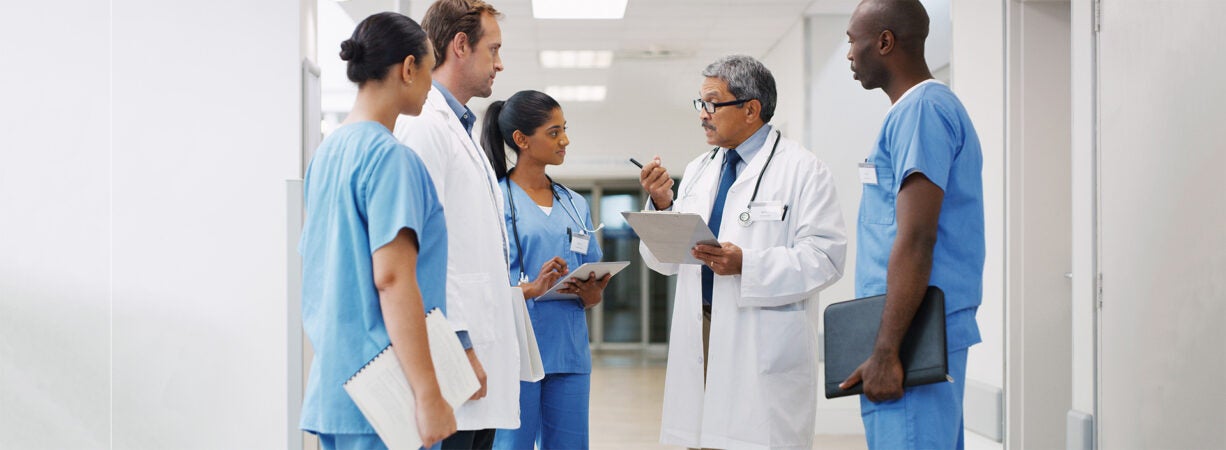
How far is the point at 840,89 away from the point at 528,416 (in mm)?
4089

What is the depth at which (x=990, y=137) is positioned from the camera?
4.28 m

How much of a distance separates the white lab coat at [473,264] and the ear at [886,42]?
3.07 ft

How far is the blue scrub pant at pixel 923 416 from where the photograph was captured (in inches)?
78.7

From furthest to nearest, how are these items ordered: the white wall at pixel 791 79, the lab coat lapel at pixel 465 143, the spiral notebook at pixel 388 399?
the white wall at pixel 791 79 < the lab coat lapel at pixel 465 143 < the spiral notebook at pixel 388 399

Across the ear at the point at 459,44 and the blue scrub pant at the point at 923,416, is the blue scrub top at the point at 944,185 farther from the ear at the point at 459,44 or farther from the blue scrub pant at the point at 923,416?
the ear at the point at 459,44

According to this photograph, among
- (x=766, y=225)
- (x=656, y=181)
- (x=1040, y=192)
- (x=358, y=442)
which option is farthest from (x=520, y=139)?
(x=1040, y=192)

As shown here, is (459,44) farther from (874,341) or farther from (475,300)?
(874,341)

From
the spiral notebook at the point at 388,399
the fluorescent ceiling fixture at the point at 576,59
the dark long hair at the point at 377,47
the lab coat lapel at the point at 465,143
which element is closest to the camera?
the spiral notebook at the point at 388,399

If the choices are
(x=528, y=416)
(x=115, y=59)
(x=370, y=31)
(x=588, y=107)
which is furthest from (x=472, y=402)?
(x=588, y=107)

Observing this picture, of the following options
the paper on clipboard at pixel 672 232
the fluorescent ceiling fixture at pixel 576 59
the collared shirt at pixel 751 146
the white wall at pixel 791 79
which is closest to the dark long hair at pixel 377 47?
the paper on clipboard at pixel 672 232

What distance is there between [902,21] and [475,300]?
44.1 inches

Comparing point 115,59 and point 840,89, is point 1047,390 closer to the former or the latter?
point 840,89

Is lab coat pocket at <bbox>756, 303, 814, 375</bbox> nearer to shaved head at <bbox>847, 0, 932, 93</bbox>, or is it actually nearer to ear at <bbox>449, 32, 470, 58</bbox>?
shaved head at <bbox>847, 0, 932, 93</bbox>

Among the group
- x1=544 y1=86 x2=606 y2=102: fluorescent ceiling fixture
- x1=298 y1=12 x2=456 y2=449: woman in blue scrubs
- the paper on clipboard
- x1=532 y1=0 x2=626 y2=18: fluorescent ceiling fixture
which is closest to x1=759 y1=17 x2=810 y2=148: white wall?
x1=532 y1=0 x2=626 y2=18: fluorescent ceiling fixture
